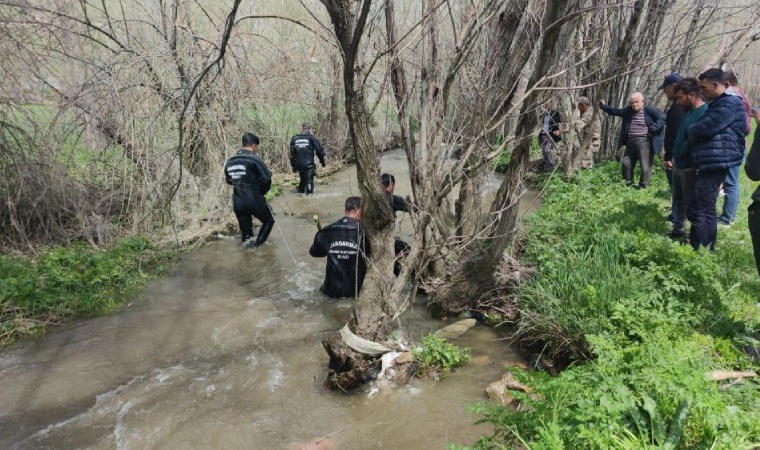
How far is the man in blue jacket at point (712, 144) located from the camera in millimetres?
4676

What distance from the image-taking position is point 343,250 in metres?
5.29

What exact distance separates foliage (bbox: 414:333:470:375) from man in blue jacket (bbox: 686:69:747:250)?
2.73 m

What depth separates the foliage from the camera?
4293mm

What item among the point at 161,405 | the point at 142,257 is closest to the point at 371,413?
the point at 161,405

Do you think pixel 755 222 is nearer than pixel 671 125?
Yes

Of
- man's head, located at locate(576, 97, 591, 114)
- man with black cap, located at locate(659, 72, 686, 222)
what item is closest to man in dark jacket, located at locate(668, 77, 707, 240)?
man with black cap, located at locate(659, 72, 686, 222)

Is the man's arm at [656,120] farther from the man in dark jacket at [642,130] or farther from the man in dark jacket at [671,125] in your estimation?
the man in dark jacket at [671,125]

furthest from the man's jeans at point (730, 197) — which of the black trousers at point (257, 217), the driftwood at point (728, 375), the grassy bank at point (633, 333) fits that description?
the black trousers at point (257, 217)

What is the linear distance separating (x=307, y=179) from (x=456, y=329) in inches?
278

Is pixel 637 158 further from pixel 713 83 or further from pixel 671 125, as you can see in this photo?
pixel 713 83

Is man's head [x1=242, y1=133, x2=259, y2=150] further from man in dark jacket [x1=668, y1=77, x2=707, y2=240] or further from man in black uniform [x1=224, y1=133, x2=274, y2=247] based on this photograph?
man in dark jacket [x1=668, y1=77, x2=707, y2=240]

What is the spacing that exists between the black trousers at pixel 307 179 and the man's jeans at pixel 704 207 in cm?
785

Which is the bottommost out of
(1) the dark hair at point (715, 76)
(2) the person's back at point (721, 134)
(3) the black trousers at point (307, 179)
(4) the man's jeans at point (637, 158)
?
(3) the black trousers at point (307, 179)

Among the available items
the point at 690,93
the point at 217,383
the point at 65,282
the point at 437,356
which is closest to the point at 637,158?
the point at 690,93
